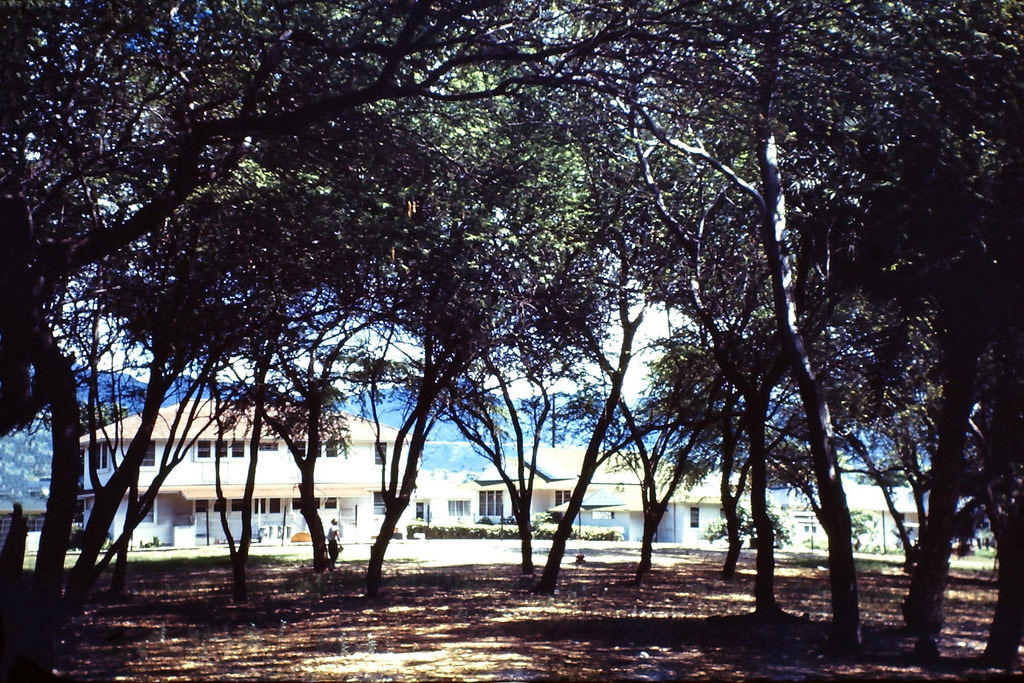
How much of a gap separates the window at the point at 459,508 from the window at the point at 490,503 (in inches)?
41.1

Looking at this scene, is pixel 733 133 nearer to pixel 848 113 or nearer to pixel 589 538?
pixel 848 113

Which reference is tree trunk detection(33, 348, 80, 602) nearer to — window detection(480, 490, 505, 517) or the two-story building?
the two-story building

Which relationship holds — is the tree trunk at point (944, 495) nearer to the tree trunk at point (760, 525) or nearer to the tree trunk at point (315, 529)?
the tree trunk at point (760, 525)

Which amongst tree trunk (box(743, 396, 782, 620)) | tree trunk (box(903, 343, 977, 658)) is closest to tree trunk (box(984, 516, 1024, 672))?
tree trunk (box(903, 343, 977, 658))

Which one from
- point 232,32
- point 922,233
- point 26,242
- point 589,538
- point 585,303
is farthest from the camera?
point 589,538

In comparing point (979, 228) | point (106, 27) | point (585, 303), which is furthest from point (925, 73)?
point (106, 27)

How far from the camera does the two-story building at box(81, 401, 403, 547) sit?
152 feet

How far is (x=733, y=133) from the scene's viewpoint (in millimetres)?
13141

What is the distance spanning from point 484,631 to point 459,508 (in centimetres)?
5229

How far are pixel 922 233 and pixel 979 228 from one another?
0.79 m

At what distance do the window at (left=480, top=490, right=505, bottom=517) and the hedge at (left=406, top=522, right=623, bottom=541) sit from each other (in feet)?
23.4

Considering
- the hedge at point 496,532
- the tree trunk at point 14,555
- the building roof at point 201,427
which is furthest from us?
the hedge at point 496,532

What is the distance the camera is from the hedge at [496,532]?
174 ft

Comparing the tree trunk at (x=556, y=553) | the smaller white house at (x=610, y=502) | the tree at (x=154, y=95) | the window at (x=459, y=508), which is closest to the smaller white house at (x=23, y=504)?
the tree at (x=154, y=95)
